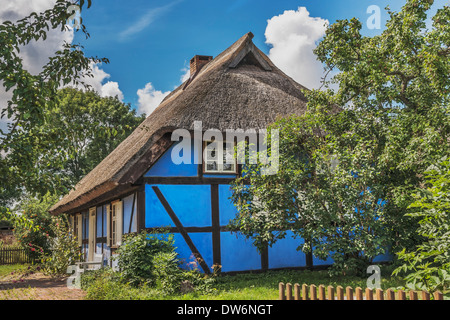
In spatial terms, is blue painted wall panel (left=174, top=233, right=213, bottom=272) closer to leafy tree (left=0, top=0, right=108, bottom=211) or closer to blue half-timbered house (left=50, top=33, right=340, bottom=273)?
blue half-timbered house (left=50, top=33, right=340, bottom=273)

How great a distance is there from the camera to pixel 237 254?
10531mm

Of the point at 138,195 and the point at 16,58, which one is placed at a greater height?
the point at 16,58

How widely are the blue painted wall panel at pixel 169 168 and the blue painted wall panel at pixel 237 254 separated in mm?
1712

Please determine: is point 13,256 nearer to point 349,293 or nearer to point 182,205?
point 182,205

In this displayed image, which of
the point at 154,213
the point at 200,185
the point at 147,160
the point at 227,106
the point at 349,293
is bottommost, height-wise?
the point at 349,293

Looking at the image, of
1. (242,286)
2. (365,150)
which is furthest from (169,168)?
(365,150)

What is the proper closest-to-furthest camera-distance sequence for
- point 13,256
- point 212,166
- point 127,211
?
point 212,166
point 127,211
point 13,256

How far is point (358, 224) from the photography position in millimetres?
8766

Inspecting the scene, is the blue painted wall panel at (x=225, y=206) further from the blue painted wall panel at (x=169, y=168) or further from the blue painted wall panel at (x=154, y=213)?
the blue painted wall panel at (x=154, y=213)

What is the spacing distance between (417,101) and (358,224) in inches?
123

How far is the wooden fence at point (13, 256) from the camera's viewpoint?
23078mm

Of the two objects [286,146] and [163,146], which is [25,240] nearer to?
[163,146]

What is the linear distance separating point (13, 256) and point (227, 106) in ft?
59.0
